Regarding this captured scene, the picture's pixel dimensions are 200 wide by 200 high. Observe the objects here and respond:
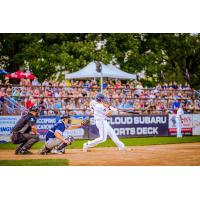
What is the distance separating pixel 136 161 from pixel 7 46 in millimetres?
5026

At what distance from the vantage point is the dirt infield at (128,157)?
1459 cm

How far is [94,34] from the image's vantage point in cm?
1605

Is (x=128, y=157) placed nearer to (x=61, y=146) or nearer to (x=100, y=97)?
(x=61, y=146)

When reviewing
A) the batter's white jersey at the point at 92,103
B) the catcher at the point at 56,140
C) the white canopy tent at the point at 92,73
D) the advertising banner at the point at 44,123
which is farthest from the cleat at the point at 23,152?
the white canopy tent at the point at 92,73

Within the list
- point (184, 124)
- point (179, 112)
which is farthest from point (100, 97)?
point (179, 112)

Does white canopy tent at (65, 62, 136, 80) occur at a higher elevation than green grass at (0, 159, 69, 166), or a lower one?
higher

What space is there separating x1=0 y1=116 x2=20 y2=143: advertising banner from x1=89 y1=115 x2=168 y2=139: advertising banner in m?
2.32

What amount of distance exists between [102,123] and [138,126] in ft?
8.61

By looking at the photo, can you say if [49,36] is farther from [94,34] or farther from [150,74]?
[150,74]

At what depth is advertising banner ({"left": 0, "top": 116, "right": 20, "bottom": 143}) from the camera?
15406 millimetres

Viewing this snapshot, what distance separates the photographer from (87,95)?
1672cm

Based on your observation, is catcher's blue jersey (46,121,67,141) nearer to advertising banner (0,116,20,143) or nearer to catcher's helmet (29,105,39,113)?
catcher's helmet (29,105,39,113)

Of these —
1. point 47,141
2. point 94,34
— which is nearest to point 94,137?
point 47,141

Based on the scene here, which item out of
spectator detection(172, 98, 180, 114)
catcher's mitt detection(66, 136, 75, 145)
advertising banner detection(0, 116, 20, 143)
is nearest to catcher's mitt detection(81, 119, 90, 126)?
catcher's mitt detection(66, 136, 75, 145)
